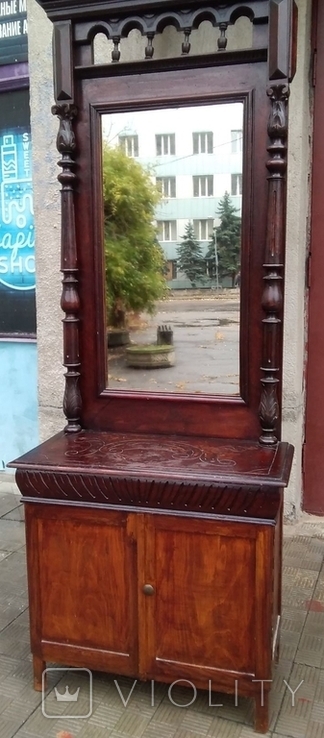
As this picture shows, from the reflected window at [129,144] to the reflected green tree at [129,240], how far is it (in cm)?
2

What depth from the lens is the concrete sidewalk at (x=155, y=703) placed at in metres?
2.12

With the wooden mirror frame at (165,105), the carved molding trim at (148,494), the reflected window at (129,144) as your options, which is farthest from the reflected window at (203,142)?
the carved molding trim at (148,494)

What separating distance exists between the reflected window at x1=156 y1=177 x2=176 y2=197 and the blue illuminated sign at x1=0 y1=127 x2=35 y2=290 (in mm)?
1993

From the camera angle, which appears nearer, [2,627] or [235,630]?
[235,630]

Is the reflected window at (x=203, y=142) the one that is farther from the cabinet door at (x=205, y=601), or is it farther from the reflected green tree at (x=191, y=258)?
the cabinet door at (x=205, y=601)

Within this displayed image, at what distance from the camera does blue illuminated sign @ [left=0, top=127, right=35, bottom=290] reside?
13.6 ft

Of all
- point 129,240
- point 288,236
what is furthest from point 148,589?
point 288,236

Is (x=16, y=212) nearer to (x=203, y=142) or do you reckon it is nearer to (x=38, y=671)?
(x=203, y=142)

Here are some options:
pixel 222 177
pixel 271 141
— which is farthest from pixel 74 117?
pixel 271 141

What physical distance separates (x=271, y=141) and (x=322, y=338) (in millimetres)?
1591

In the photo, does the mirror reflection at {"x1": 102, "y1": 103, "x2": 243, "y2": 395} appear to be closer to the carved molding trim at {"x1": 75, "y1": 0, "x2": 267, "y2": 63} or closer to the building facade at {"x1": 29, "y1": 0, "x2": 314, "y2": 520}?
the carved molding trim at {"x1": 75, "y1": 0, "x2": 267, "y2": 63}

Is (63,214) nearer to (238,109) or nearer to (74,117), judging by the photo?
(74,117)

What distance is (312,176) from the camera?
337 cm

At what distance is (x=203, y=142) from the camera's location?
231cm
